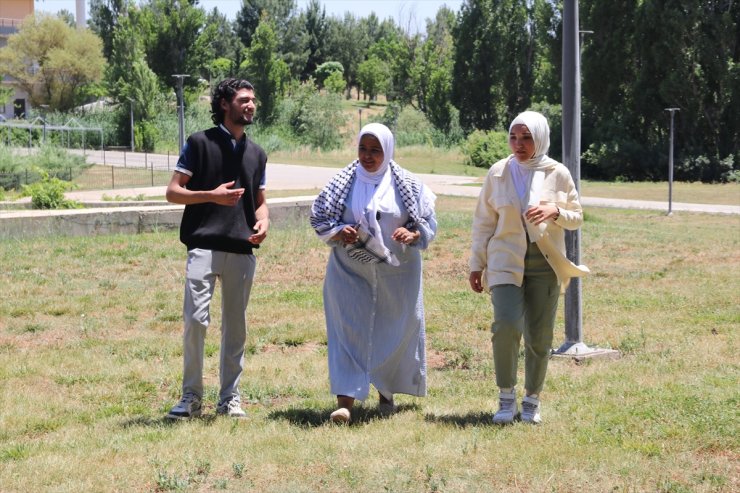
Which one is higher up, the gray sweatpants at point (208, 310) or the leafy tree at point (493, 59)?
the leafy tree at point (493, 59)

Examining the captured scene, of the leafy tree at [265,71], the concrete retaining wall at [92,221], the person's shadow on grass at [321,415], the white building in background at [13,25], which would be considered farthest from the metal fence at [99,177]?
the white building in background at [13,25]

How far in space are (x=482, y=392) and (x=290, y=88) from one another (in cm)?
7108

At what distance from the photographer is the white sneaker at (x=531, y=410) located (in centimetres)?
566

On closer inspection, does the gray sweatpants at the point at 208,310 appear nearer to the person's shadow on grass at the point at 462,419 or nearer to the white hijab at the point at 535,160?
the person's shadow on grass at the point at 462,419

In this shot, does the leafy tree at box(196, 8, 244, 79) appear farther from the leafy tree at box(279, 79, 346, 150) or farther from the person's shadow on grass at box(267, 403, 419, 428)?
the person's shadow on grass at box(267, 403, 419, 428)

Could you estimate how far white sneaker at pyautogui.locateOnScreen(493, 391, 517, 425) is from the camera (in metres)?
5.63

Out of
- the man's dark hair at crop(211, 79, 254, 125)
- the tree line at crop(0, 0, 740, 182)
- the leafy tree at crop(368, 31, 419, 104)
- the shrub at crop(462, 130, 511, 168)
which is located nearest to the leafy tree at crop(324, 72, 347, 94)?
the tree line at crop(0, 0, 740, 182)

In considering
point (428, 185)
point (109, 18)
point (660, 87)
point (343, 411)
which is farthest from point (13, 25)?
point (343, 411)

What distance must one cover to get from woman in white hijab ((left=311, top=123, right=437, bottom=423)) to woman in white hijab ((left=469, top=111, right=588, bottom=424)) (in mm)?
409

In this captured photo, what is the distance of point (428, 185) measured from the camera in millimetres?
36562

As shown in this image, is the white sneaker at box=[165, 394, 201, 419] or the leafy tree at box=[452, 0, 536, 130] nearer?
the white sneaker at box=[165, 394, 201, 419]

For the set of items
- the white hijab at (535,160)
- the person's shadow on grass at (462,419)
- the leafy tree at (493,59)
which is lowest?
the person's shadow on grass at (462,419)

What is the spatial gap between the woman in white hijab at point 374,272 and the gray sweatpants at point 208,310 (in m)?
0.50

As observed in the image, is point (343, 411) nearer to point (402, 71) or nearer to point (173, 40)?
point (173, 40)
